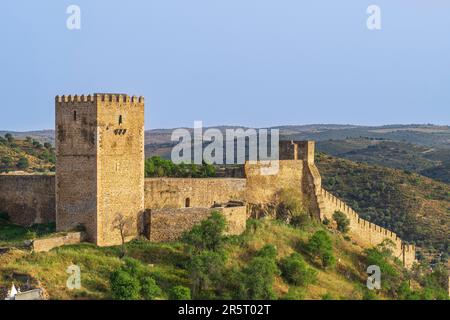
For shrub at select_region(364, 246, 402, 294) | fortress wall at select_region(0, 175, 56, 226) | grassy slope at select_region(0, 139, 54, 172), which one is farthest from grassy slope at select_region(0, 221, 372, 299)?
grassy slope at select_region(0, 139, 54, 172)

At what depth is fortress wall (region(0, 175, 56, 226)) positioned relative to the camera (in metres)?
30.2

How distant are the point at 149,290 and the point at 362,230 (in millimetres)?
15598

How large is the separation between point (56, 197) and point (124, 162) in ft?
8.79

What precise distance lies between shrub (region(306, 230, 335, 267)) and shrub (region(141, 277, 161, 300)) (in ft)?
27.1

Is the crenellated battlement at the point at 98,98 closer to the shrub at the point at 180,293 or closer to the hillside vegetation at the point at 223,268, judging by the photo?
the hillside vegetation at the point at 223,268

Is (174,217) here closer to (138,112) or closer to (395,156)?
(138,112)

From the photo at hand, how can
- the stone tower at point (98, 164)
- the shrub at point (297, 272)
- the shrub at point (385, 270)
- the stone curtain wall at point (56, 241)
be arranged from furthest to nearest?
the shrub at point (385, 270), the shrub at point (297, 272), the stone tower at point (98, 164), the stone curtain wall at point (56, 241)

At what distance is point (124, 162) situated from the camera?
2834cm

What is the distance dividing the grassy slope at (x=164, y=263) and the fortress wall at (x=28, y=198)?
11.8ft

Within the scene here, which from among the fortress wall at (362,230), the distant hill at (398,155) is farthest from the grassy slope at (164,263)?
the distant hill at (398,155)

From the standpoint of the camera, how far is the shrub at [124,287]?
78.9ft

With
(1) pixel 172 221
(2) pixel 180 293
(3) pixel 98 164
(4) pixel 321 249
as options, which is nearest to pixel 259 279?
(2) pixel 180 293

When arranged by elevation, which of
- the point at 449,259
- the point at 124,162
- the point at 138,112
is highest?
the point at 138,112
